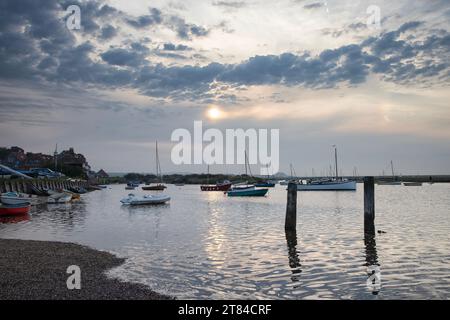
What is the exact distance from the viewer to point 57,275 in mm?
15617

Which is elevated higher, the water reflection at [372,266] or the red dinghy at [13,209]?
the red dinghy at [13,209]

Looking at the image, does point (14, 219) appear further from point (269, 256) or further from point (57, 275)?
point (269, 256)

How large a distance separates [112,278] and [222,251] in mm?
8567

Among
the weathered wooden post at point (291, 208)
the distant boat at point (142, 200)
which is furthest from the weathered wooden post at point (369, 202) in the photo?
the distant boat at point (142, 200)

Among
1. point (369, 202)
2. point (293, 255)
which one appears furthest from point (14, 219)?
point (369, 202)

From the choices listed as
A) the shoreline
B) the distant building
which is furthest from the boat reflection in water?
the distant building

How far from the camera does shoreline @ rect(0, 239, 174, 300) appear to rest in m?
13.0

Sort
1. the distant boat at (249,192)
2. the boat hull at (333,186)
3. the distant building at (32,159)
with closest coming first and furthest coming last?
the distant boat at (249,192)
the boat hull at (333,186)
the distant building at (32,159)

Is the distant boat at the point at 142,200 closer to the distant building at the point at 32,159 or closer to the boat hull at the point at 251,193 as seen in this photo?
the boat hull at the point at 251,193

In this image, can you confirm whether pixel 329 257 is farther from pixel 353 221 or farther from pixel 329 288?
pixel 353 221

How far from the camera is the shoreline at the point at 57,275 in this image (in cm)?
1300

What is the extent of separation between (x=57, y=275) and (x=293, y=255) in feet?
40.1

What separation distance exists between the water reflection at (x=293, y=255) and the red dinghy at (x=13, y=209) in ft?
97.3

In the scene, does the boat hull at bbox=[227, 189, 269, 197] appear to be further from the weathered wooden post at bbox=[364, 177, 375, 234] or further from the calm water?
the weathered wooden post at bbox=[364, 177, 375, 234]
